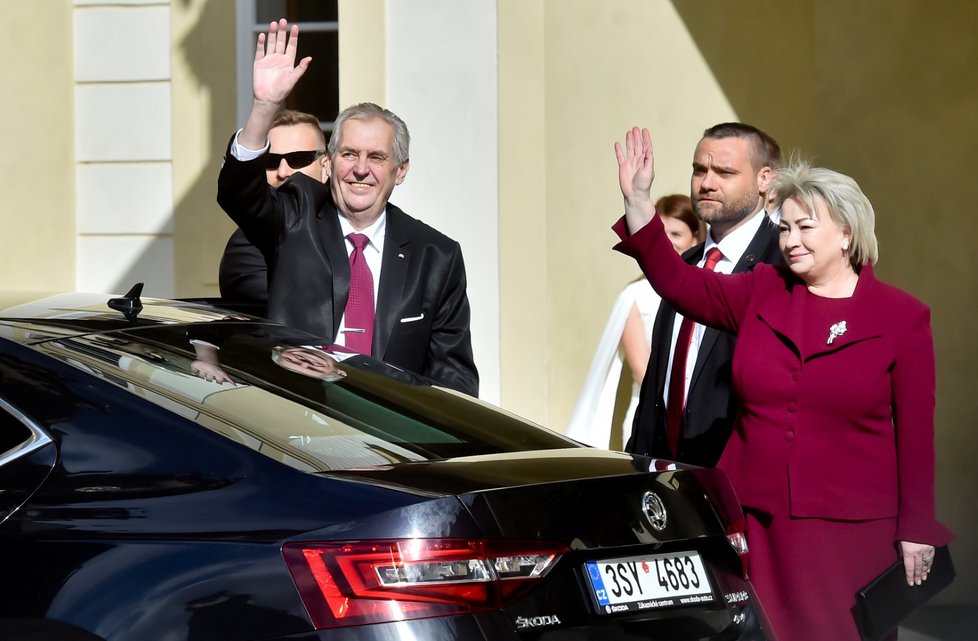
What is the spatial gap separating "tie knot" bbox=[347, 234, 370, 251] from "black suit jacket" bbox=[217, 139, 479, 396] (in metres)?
0.06

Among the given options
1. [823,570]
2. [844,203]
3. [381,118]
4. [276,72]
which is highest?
[276,72]

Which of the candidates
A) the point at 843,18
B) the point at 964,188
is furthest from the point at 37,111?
the point at 964,188

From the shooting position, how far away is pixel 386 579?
9.02ft

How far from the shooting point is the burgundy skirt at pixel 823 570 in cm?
427

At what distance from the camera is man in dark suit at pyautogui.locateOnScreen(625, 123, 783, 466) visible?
4902mm

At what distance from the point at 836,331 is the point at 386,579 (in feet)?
6.72

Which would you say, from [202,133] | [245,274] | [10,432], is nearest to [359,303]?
[245,274]

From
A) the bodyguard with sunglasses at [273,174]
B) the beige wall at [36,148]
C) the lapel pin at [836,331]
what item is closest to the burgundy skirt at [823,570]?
the lapel pin at [836,331]

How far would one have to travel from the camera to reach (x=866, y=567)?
14.1 ft

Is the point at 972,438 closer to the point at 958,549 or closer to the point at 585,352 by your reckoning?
the point at 958,549

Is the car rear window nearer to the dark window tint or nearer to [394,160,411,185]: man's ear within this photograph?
the dark window tint

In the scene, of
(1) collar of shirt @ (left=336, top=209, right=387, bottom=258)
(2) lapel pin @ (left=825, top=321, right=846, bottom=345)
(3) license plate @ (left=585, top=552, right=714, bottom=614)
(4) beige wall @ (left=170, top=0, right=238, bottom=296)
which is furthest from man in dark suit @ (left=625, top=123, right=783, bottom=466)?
(4) beige wall @ (left=170, top=0, right=238, bottom=296)

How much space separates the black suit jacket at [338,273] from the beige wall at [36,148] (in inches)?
160

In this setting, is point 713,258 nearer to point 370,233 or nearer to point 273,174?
point 370,233
